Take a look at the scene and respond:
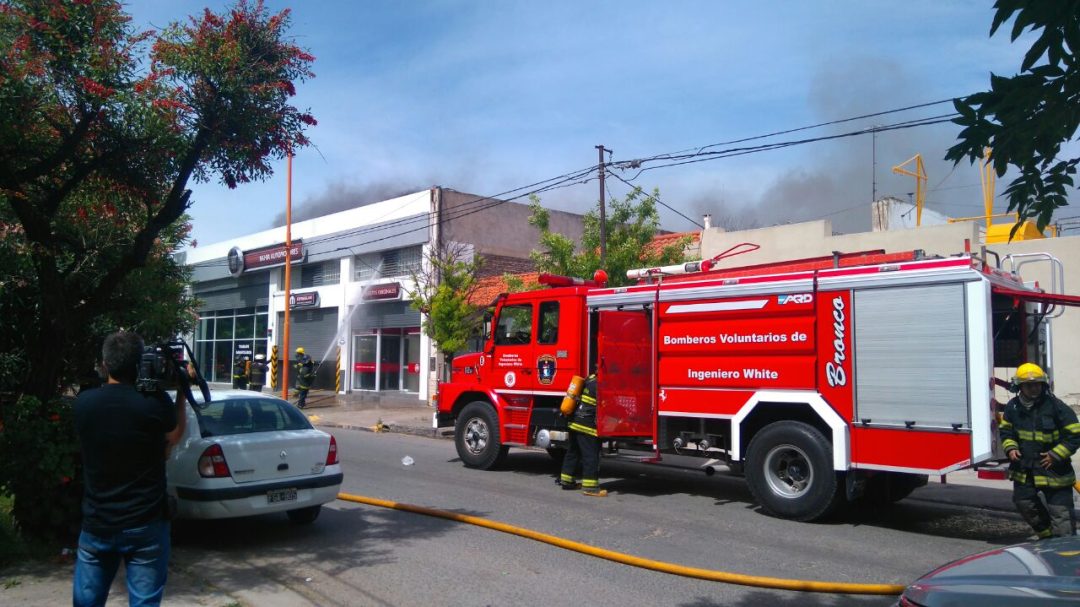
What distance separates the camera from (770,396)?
29.0ft

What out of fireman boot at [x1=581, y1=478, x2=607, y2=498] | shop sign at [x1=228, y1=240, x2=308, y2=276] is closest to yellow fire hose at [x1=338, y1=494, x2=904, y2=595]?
fireman boot at [x1=581, y1=478, x2=607, y2=498]

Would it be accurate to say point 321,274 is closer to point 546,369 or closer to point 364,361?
point 364,361

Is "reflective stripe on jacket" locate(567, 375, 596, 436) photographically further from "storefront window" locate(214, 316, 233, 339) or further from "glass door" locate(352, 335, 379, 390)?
"storefront window" locate(214, 316, 233, 339)

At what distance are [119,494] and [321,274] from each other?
2661 cm

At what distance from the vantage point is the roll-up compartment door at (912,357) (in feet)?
25.5

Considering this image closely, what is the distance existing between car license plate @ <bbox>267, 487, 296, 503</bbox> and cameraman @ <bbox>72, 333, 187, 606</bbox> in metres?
3.28

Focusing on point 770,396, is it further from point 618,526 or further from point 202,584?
point 202,584

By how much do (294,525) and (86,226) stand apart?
4342 millimetres

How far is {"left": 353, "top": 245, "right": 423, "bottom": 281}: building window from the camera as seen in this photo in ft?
84.0

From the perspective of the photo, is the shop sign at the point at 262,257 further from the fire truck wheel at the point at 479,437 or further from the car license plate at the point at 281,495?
the car license plate at the point at 281,495

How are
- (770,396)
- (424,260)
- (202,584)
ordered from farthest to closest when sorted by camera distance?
(424,260) < (770,396) < (202,584)

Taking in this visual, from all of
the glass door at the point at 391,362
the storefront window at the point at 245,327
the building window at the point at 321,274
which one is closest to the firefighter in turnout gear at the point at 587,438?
the glass door at the point at 391,362

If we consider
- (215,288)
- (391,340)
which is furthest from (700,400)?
(215,288)

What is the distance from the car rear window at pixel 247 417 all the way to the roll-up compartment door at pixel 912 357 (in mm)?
5639
